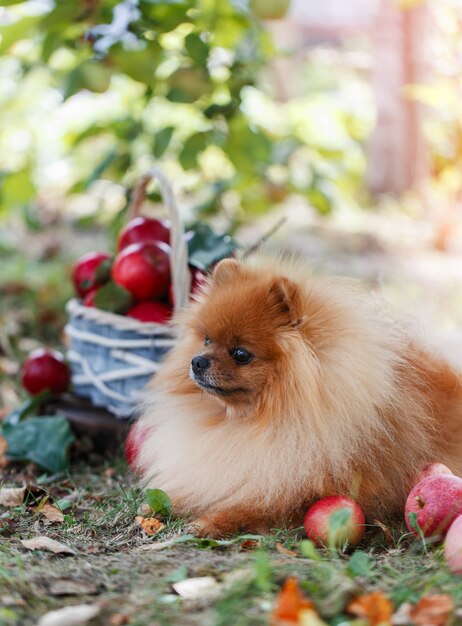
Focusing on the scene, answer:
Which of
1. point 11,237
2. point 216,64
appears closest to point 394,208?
point 11,237

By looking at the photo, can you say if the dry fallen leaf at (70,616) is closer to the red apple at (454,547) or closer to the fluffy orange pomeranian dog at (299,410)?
the fluffy orange pomeranian dog at (299,410)

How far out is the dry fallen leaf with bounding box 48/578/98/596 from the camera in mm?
1805

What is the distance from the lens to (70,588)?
71.9 inches

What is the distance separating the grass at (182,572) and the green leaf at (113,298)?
0.93 metres

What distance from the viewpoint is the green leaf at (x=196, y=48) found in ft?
11.5

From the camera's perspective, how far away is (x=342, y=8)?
1252cm

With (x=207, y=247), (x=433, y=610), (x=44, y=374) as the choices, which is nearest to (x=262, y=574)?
(x=433, y=610)

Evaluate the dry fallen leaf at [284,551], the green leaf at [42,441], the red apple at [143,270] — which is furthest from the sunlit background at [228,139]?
the dry fallen leaf at [284,551]

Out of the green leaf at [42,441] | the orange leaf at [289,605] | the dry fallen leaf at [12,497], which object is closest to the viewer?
the orange leaf at [289,605]

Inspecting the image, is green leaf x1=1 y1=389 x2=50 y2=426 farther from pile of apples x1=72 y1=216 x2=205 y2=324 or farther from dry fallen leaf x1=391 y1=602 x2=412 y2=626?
dry fallen leaf x1=391 y1=602 x2=412 y2=626

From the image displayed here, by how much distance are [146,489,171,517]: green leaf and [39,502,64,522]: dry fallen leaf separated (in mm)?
296

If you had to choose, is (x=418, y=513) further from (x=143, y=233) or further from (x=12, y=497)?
(x=143, y=233)

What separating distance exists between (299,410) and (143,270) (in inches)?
44.5

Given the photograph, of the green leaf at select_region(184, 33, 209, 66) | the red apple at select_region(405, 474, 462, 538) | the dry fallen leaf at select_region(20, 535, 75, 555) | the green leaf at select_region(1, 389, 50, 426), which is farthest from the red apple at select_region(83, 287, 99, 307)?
the red apple at select_region(405, 474, 462, 538)
